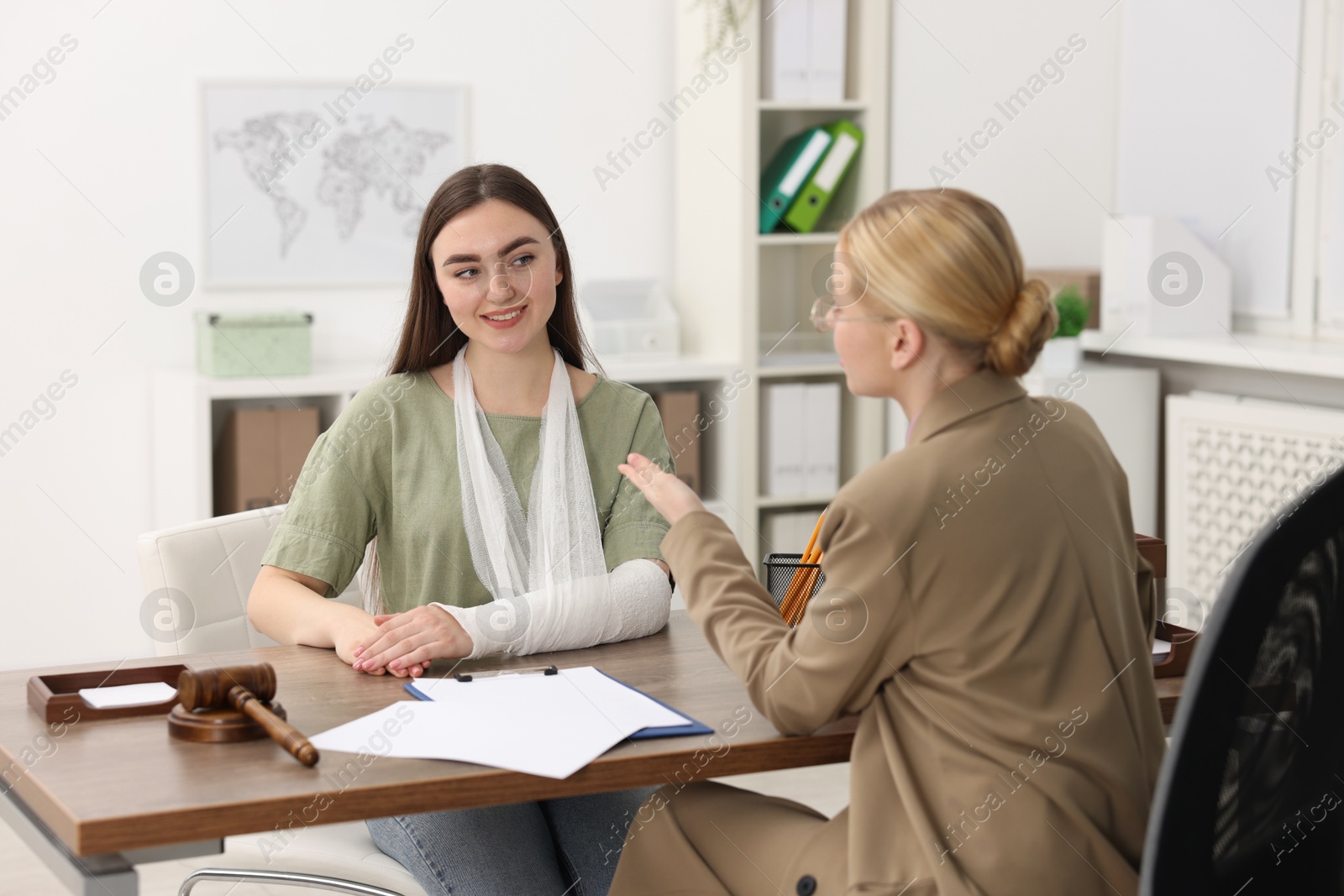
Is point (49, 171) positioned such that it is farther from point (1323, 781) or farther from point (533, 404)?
point (1323, 781)

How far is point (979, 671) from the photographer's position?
4.28 feet

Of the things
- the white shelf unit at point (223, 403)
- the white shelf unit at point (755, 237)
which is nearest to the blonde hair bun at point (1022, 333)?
the white shelf unit at point (223, 403)

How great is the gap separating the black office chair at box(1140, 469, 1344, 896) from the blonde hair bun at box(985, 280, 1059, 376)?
0.37m

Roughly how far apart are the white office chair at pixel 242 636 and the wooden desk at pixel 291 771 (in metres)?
0.24

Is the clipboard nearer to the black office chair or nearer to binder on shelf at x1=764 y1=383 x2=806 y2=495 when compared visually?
the black office chair

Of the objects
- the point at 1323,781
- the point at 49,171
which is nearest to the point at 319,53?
the point at 49,171

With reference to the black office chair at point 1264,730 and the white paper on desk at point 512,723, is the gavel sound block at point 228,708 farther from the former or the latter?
the black office chair at point 1264,730

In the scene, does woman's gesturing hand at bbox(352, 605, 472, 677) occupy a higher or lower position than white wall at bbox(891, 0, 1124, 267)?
lower

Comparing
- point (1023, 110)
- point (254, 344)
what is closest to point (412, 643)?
point (254, 344)

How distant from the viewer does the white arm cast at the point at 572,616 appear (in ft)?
5.63

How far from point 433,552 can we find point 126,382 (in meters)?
2.22

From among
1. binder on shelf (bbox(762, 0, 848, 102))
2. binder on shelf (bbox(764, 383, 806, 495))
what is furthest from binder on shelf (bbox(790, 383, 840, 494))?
binder on shelf (bbox(762, 0, 848, 102))

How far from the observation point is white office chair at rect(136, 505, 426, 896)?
168 centimetres

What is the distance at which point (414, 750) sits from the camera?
1353mm
